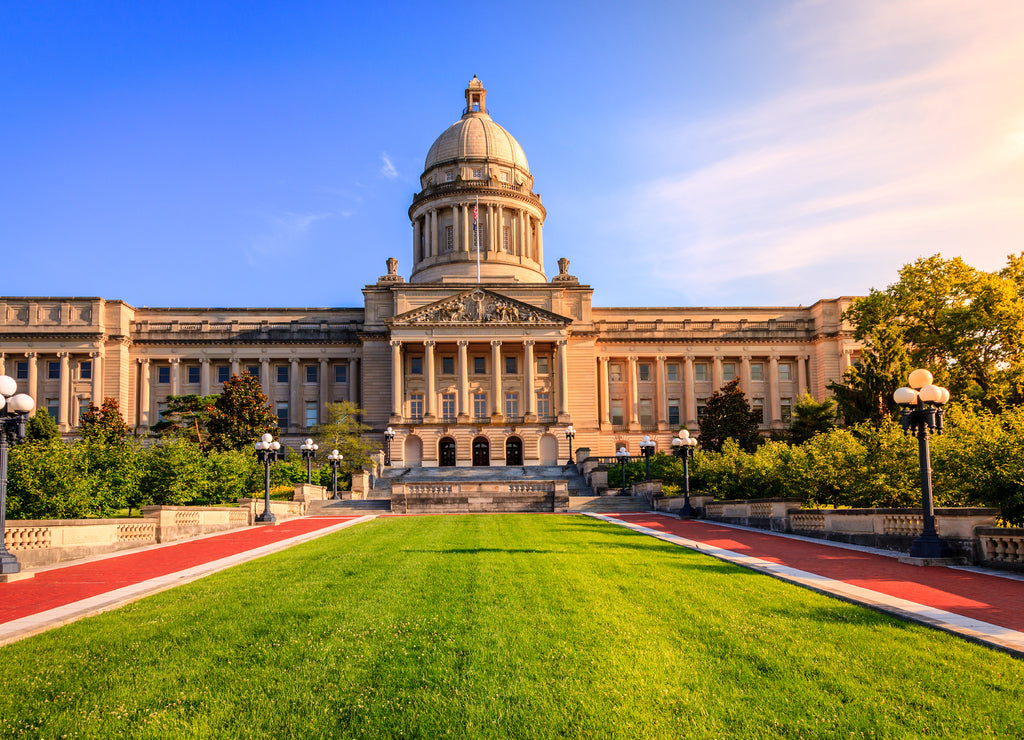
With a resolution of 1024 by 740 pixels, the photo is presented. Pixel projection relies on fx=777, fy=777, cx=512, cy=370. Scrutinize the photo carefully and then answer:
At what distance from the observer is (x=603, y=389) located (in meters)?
79.9

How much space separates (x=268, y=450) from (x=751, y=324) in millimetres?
60829

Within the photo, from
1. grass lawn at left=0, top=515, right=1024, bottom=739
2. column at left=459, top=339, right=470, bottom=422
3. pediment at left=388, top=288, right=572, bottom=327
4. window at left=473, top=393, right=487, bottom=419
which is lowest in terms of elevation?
grass lawn at left=0, top=515, right=1024, bottom=739

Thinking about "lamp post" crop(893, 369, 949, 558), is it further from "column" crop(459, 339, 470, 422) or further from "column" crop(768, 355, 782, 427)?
"column" crop(768, 355, 782, 427)

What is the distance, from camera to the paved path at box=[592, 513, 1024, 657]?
973 centimetres

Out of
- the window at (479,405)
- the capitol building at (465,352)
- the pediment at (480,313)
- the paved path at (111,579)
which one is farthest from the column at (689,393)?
the paved path at (111,579)

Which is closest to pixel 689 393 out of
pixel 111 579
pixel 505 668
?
pixel 111 579

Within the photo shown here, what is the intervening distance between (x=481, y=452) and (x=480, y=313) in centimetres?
1257

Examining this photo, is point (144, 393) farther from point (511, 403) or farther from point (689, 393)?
point (689, 393)

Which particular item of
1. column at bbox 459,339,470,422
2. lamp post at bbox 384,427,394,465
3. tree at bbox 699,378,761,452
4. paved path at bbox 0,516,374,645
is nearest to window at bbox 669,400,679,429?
column at bbox 459,339,470,422

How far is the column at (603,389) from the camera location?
79.5m

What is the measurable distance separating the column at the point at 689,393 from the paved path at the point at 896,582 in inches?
2285

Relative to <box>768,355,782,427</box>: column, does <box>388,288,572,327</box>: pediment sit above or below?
above

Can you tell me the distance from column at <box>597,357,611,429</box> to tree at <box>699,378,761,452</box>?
24.3m

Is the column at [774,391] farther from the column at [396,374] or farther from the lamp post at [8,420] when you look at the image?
the lamp post at [8,420]
